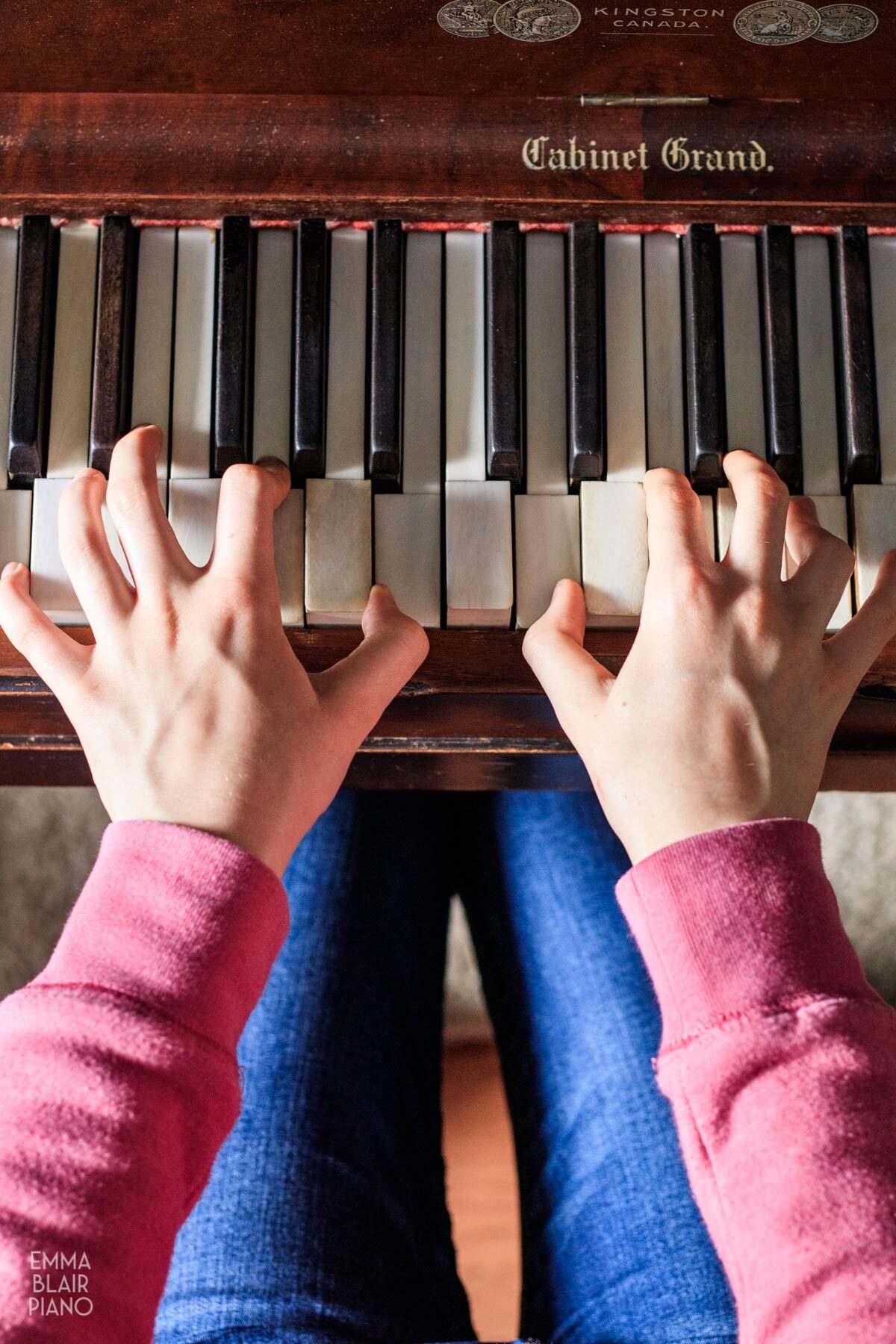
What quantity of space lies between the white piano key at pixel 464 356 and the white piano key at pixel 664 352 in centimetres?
9

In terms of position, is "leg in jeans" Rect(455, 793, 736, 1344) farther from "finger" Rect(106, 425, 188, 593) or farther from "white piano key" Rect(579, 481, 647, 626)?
"finger" Rect(106, 425, 188, 593)

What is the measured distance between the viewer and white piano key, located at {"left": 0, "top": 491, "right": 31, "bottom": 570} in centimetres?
57

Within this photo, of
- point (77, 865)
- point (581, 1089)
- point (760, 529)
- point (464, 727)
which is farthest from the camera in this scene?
point (77, 865)

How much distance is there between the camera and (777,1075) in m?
0.42

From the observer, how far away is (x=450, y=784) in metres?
0.72

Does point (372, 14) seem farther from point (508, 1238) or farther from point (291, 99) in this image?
point (508, 1238)

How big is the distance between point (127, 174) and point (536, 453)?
268 mm

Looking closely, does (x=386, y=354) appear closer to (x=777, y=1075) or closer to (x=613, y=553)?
(x=613, y=553)

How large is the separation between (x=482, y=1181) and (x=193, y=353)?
36.6 inches

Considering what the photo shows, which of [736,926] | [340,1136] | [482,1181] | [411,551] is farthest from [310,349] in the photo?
[482,1181]

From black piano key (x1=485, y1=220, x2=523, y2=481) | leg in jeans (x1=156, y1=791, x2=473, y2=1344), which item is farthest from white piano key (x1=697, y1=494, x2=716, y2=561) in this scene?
leg in jeans (x1=156, y1=791, x2=473, y2=1344)

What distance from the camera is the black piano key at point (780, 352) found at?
1.92 feet

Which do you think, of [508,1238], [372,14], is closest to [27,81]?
[372,14]

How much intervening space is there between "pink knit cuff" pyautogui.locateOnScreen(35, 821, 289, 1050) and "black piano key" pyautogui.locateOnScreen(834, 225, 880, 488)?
14.9 inches
